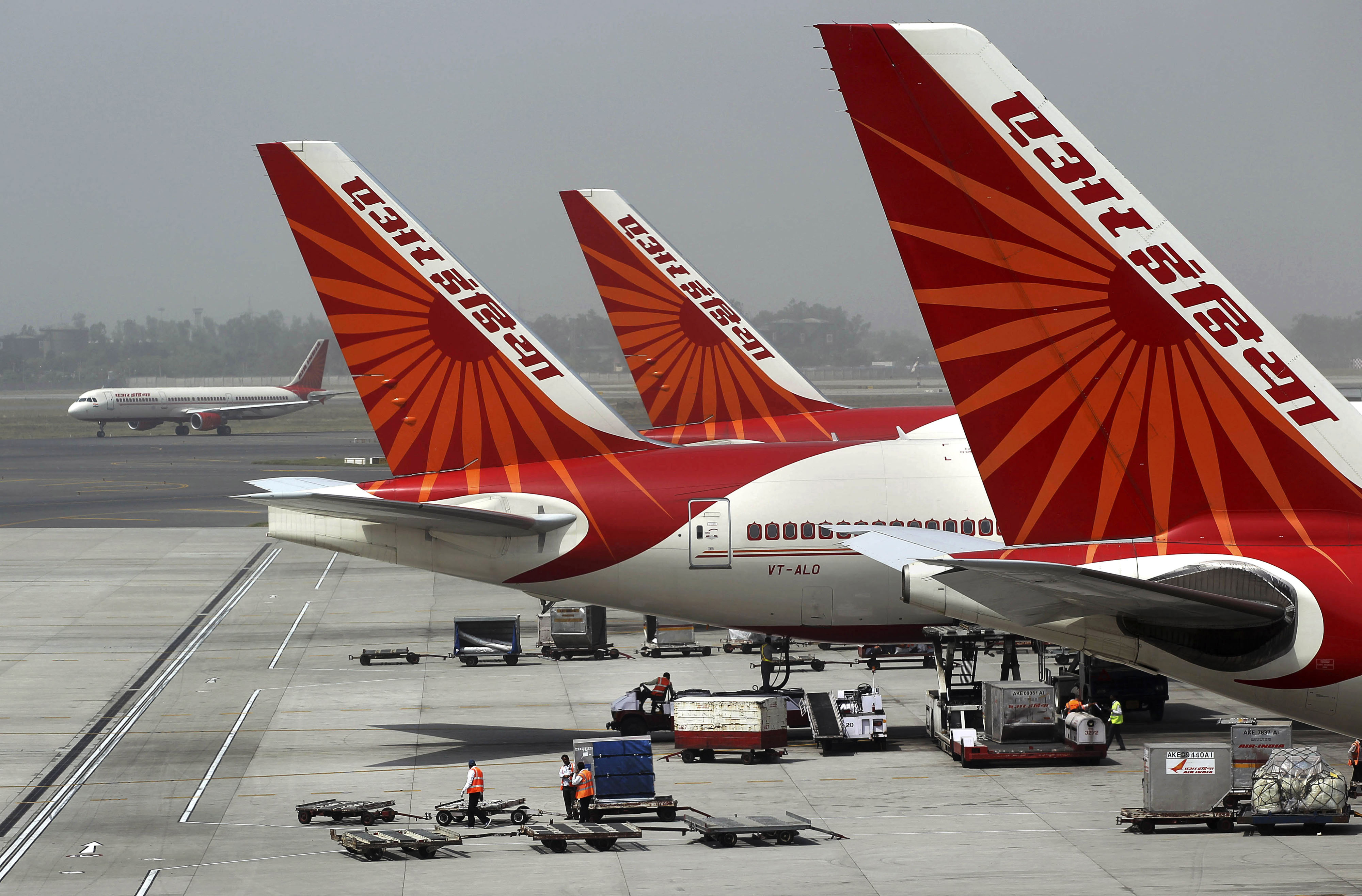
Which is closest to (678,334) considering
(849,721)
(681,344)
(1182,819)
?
(681,344)

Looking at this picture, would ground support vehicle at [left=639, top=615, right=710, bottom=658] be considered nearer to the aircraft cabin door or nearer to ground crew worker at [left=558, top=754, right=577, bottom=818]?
the aircraft cabin door

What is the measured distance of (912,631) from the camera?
33.2 m

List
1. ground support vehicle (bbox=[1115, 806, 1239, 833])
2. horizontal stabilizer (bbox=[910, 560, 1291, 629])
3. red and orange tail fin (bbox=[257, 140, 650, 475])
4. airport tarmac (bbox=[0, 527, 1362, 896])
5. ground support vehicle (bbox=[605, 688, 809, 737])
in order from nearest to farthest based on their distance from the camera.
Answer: horizontal stabilizer (bbox=[910, 560, 1291, 629])
airport tarmac (bbox=[0, 527, 1362, 896])
ground support vehicle (bbox=[1115, 806, 1239, 833])
red and orange tail fin (bbox=[257, 140, 650, 475])
ground support vehicle (bbox=[605, 688, 809, 737])

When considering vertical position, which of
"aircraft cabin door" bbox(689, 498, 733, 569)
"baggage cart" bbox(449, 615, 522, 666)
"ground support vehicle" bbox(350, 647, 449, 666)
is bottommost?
"ground support vehicle" bbox(350, 647, 449, 666)

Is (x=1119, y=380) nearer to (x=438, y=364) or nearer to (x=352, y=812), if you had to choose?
(x=352, y=812)

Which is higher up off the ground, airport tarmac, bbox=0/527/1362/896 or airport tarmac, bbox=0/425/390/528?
airport tarmac, bbox=0/425/390/528

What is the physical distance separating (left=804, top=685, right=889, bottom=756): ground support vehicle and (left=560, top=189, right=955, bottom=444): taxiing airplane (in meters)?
19.4

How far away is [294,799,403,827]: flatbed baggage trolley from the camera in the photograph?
2592cm

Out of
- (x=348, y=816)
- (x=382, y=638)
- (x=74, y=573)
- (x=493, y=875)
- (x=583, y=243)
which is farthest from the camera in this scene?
(x=74, y=573)

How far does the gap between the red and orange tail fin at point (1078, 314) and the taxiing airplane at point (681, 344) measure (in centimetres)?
3684

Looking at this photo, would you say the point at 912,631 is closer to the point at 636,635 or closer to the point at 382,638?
the point at 636,635

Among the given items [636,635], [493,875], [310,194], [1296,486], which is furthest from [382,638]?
[1296,486]

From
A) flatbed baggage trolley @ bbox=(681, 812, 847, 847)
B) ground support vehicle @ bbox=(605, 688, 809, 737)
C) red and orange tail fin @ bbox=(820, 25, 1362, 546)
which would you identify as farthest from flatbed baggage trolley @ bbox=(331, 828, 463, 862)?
red and orange tail fin @ bbox=(820, 25, 1362, 546)

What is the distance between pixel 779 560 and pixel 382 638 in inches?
847
